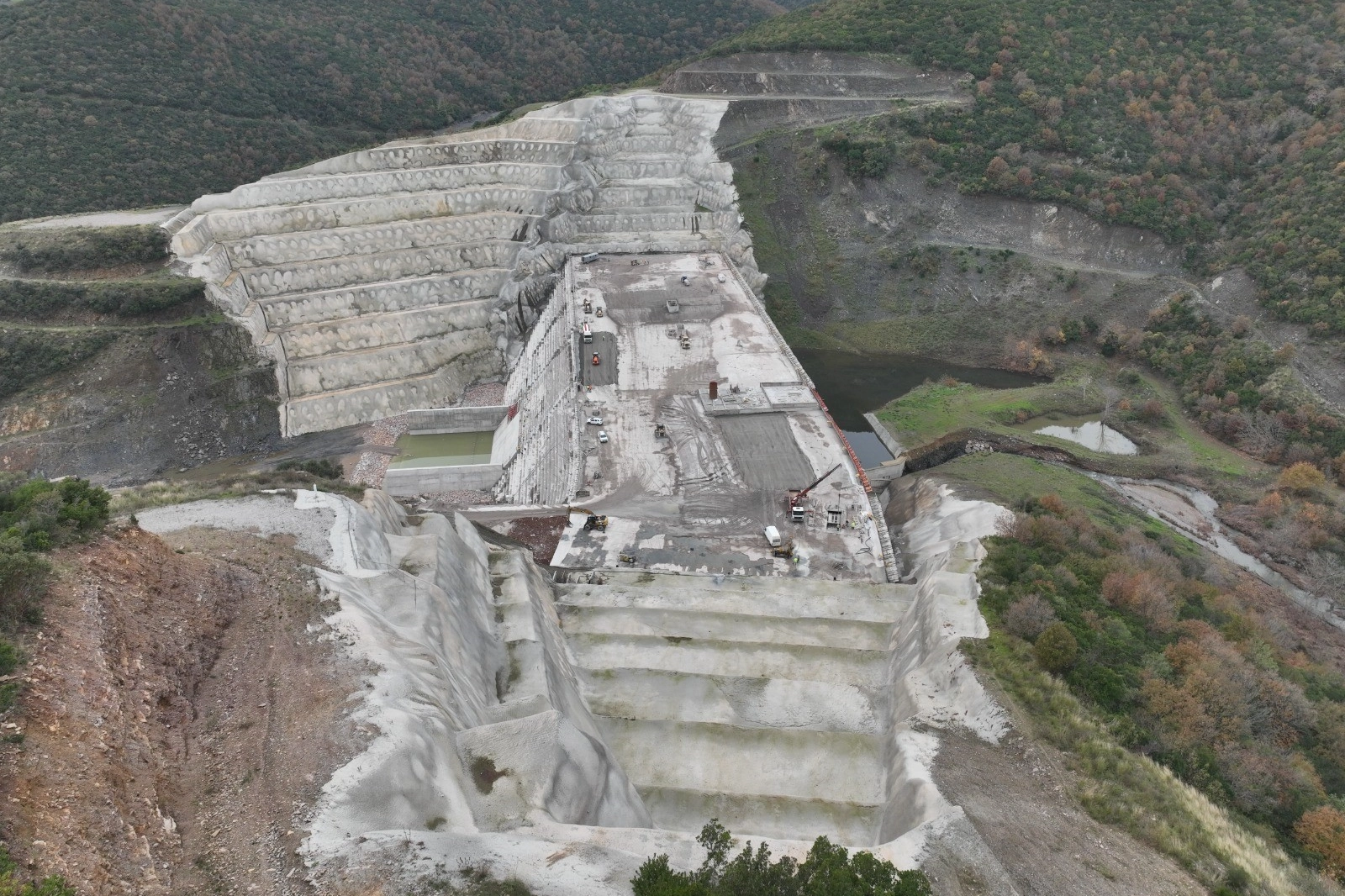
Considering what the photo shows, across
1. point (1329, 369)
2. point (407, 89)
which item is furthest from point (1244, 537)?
point (407, 89)

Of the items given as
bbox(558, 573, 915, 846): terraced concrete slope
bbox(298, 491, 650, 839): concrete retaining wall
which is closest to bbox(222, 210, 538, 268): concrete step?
bbox(298, 491, 650, 839): concrete retaining wall

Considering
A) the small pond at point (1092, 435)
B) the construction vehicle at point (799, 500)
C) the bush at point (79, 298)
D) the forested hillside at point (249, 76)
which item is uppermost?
the forested hillside at point (249, 76)

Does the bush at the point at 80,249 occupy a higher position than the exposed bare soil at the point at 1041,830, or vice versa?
the bush at the point at 80,249

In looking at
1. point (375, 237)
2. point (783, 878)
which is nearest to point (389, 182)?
point (375, 237)

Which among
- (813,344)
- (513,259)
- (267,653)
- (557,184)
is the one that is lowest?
(267,653)

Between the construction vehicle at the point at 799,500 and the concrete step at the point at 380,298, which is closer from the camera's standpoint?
the construction vehicle at the point at 799,500

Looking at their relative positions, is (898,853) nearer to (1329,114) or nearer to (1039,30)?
(1329,114)

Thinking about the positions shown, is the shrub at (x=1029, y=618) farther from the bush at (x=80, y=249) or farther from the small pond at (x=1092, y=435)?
the bush at (x=80, y=249)

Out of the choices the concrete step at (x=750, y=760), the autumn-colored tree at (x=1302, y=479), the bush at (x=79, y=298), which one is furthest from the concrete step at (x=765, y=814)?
the bush at (x=79, y=298)
